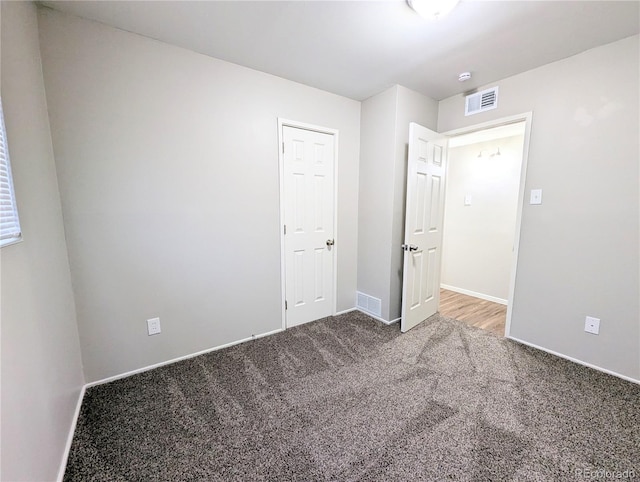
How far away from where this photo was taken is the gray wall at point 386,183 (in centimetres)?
265

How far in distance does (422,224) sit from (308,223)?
3.91 ft

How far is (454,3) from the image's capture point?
4.72 feet

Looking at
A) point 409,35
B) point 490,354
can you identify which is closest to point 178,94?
point 409,35

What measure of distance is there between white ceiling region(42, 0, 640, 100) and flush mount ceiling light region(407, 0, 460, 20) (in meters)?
0.08

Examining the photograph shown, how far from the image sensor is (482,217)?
3.73 m

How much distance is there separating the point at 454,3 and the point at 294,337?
270 cm

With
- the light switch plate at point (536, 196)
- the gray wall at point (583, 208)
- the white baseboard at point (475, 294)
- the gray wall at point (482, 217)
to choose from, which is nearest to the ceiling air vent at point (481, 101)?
the gray wall at point (583, 208)

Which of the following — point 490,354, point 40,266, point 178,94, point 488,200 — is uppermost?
point 178,94

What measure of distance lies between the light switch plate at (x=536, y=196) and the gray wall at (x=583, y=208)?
4 cm

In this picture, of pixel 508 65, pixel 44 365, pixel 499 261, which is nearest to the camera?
pixel 44 365

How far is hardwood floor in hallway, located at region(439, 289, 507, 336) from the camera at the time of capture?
113 inches

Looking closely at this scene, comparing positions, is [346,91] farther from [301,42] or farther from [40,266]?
[40,266]

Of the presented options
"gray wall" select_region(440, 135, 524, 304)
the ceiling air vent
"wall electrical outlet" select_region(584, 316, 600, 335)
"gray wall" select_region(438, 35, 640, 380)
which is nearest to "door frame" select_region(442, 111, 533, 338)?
"gray wall" select_region(438, 35, 640, 380)

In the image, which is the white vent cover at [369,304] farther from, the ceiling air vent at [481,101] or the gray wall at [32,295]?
the gray wall at [32,295]
